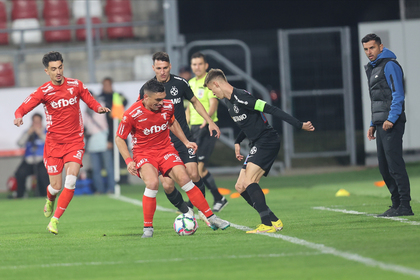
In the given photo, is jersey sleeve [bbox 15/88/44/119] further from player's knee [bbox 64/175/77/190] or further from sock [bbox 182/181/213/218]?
sock [bbox 182/181/213/218]

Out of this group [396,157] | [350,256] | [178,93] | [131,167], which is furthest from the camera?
[178,93]

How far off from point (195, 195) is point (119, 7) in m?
14.6

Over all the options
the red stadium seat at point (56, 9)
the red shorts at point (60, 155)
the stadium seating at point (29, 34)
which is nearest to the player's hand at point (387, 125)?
the red shorts at point (60, 155)

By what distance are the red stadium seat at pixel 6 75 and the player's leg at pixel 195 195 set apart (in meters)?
12.9

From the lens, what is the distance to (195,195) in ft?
23.8

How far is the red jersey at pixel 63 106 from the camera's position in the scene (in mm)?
8234

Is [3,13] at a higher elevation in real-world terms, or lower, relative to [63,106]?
higher

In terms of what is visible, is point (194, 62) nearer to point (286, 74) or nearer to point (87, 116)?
point (87, 116)

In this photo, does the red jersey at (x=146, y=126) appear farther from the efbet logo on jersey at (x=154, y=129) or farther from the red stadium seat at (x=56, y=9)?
the red stadium seat at (x=56, y=9)

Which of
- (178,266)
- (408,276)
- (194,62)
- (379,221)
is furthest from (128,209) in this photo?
(408,276)

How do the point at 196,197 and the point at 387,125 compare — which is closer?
the point at 196,197

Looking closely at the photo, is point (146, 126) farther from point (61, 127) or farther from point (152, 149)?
point (61, 127)

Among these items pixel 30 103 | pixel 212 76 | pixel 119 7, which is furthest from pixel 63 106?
pixel 119 7

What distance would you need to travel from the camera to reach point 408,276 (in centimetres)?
444
